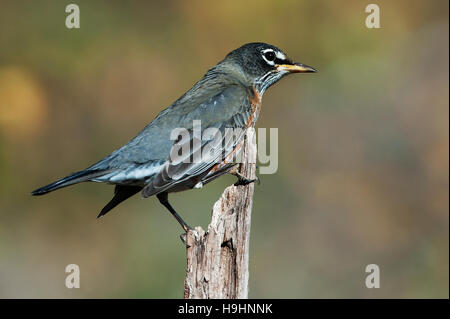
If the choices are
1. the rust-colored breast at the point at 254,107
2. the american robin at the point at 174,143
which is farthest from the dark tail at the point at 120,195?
the rust-colored breast at the point at 254,107

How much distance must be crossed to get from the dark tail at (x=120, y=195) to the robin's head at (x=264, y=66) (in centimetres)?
203

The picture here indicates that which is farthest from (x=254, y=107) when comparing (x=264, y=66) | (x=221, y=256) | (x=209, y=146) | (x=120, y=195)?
(x=221, y=256)

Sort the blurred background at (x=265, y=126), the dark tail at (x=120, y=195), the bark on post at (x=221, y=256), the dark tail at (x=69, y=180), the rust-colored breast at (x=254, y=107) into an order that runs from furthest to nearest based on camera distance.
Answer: the blurred background at (x=265, y=126) < the rust-colored breast at (x=254, y=107) < the dark tail at (x=120, y=195) < the dark tail at (x=69, y=180) < the bark on post at (x=221, y=256)

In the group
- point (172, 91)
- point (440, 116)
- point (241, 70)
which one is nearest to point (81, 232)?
point (172, 91)

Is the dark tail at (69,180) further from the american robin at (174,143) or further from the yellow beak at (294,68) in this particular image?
the yellow beak at (294,68)

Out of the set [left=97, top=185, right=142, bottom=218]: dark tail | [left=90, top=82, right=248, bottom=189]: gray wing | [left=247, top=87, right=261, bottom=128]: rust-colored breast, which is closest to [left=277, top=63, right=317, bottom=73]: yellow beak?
[left=247, top=87, right=261, bottom=128]: rust-colored breast

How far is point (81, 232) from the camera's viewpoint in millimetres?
9914

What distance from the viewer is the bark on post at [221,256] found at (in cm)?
534

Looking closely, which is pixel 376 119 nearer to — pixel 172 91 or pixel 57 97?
pixel 172 91

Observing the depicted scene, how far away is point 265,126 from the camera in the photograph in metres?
10.8

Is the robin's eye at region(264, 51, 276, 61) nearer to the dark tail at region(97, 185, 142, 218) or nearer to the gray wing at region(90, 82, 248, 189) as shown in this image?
the gray wing at region(90, 82, 248, 189)

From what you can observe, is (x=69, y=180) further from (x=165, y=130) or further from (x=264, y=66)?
(x=264, y=66)

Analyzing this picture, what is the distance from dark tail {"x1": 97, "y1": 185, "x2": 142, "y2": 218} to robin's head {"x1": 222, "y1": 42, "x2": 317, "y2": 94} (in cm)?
203

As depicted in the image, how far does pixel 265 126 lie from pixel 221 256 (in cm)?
555
